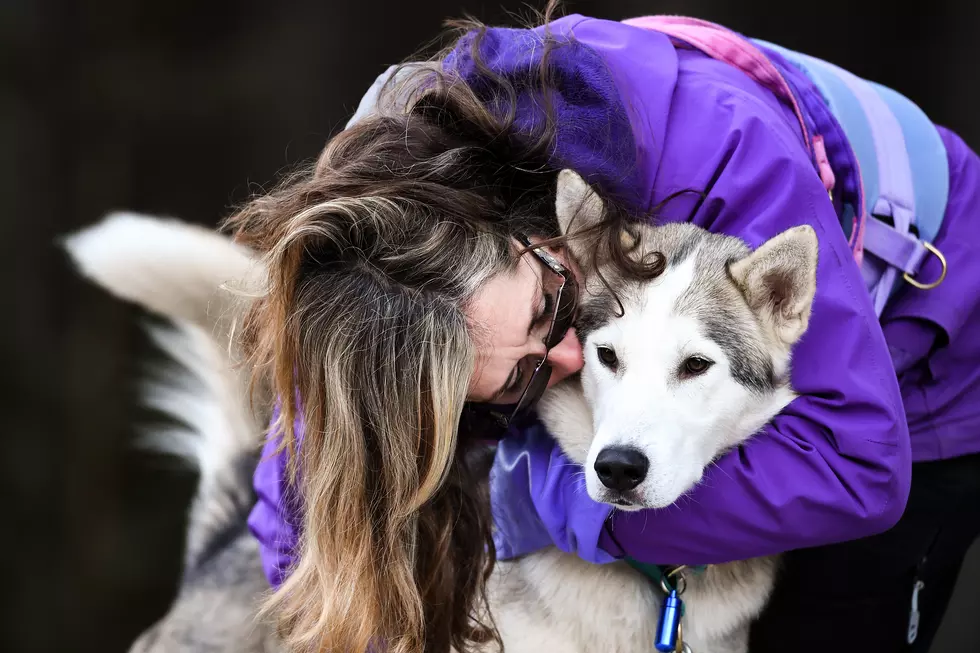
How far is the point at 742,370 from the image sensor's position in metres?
1.65

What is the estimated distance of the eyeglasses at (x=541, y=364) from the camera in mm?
1644

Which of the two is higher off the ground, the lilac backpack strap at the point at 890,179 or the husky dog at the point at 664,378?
the lilac backpack strap at the point at 890,179

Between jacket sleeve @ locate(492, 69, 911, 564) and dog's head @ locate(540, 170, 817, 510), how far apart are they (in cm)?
4

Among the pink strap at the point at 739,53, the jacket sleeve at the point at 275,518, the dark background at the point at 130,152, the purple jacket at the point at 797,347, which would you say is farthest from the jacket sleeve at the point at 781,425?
the dark background at the point at 130,152

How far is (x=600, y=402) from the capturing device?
1.66 m

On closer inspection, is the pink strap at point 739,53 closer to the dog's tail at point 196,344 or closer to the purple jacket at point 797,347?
the purple jacket at point 797,347

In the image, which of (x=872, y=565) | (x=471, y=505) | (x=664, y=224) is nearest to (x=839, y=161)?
(x=664, y=224)

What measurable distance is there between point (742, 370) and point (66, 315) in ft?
10.8

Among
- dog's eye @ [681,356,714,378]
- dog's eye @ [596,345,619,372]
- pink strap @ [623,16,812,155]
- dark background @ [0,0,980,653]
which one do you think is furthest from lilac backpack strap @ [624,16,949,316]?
dark background @ [0,0,980,653]

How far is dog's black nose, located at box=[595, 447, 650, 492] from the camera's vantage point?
1.50 meters

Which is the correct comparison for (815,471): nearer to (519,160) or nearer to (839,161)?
(839,161)

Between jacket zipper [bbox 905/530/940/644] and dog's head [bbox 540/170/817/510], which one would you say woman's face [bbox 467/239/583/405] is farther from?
jacket zipper [bbox 905/530/940/644]

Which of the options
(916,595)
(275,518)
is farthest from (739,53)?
(275,518)

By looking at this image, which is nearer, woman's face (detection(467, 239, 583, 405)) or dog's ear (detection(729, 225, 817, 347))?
dog's ear (detection(729, 225, 817, 347))
